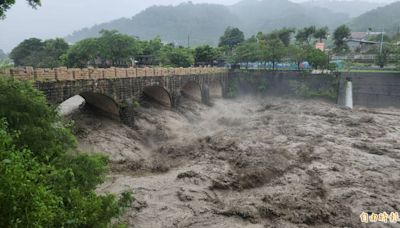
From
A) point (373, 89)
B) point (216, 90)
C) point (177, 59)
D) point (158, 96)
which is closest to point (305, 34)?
point (373, 89)

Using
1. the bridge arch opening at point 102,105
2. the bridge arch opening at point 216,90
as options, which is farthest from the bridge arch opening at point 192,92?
the bridge arch opening at point 102,105

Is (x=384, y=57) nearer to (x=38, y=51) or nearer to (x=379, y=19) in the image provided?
(x=38, y=51)

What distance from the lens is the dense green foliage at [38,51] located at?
54094mm

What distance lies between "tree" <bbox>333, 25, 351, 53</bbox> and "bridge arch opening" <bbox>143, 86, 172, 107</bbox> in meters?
46.1

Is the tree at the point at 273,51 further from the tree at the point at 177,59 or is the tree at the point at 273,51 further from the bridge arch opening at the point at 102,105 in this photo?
the bridge arch opening at the point at 102,105

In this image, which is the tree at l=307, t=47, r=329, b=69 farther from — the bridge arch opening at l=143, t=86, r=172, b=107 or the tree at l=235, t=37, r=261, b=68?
the bridge arch opening at l=143, t=86, r=172, b=107

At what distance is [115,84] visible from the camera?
2139cm

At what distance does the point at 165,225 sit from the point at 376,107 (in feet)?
123

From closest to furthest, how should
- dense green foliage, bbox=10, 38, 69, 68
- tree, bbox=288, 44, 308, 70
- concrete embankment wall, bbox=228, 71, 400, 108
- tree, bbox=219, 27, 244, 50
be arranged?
concrete embankment wall, bbox=228, 71, 400, 108, tree, bbox=288, 44, 308, 70, dense green foliage, bbox=10, 38, 69, 68, tree, bbox=219, 27, 244, 50

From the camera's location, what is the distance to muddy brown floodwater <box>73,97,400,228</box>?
40.9 ft

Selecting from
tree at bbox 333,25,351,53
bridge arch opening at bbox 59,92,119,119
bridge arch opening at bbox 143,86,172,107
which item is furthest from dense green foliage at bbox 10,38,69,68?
tree at bbox 333,25,351,53

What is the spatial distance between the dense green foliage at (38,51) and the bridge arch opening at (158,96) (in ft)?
Answer: 94.5

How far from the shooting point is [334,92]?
4275 cm

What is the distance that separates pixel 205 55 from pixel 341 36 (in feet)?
98.1
